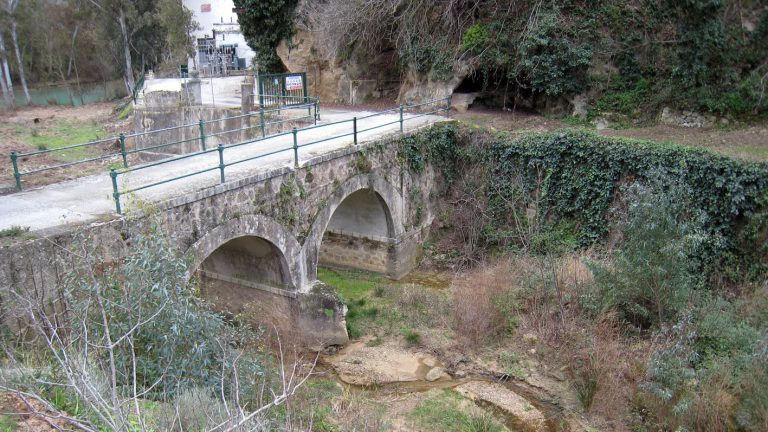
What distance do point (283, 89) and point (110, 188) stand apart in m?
11.2

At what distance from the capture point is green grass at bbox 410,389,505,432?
34.2 ft

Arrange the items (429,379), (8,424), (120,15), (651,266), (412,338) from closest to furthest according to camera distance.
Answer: (8,424), (651,266), (429,379), (412,338), (120,15)

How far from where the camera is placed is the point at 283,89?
2170 cm

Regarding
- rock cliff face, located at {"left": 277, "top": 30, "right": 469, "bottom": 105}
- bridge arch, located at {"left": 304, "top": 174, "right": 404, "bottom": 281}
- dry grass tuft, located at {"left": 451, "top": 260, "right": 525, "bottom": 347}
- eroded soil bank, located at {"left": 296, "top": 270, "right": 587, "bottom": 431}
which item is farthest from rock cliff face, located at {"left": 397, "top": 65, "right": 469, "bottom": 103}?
eroded soil bank, located at {"left": 296, "top": 270, "right": 587, "bottom": 431}

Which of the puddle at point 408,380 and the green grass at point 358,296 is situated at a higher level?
the green grass at point 358,296

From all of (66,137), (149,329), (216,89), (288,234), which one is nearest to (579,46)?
(288,234)

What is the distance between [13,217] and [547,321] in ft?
34.0

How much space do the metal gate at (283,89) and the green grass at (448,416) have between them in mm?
12712

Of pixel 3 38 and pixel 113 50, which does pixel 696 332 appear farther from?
pixel 3 38

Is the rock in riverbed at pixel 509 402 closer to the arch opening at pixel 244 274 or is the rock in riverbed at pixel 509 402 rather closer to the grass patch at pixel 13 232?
the arch opening at pixel 244 274

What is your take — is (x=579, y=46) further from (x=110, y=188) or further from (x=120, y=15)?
(x=120, y=15)

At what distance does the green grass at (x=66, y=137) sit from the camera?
27203mm

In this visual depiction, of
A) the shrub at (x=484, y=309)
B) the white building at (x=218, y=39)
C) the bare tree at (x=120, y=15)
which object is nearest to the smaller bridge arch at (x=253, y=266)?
the shrub at (x=484, y=309)

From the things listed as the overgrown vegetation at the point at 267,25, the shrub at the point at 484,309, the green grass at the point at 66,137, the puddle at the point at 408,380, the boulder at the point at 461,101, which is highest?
the overgrown vegetation at the point at 267,25
